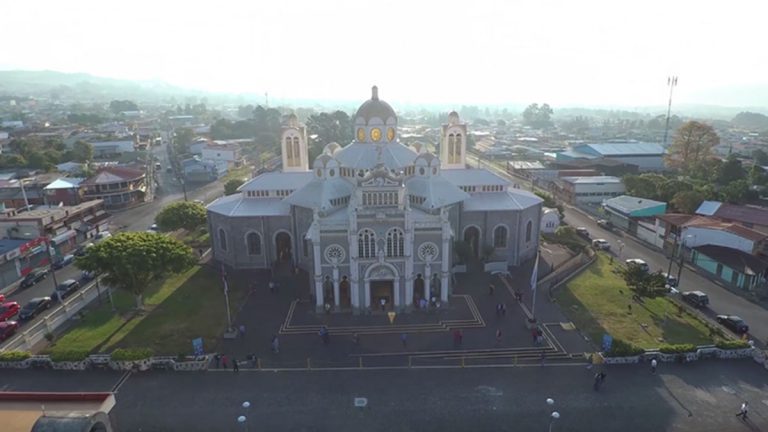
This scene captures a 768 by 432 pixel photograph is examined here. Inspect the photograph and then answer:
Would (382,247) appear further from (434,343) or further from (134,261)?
(134,261)

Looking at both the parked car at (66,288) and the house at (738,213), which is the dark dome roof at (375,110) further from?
the house at (738,213)

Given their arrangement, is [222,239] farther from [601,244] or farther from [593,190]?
[593,190]

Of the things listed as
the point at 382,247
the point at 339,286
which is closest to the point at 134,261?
the point at 339,286

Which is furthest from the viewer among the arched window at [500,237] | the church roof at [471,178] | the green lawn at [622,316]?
the church roof at [471,178]

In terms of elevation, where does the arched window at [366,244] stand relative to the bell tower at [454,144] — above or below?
below

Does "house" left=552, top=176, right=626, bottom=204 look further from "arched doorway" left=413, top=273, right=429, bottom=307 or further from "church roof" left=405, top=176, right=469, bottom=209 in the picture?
"arched doorway" left=413, top=273, right=429, bottom=307

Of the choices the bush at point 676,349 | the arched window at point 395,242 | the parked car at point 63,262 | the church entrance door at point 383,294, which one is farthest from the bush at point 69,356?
the bush at point 676,349
